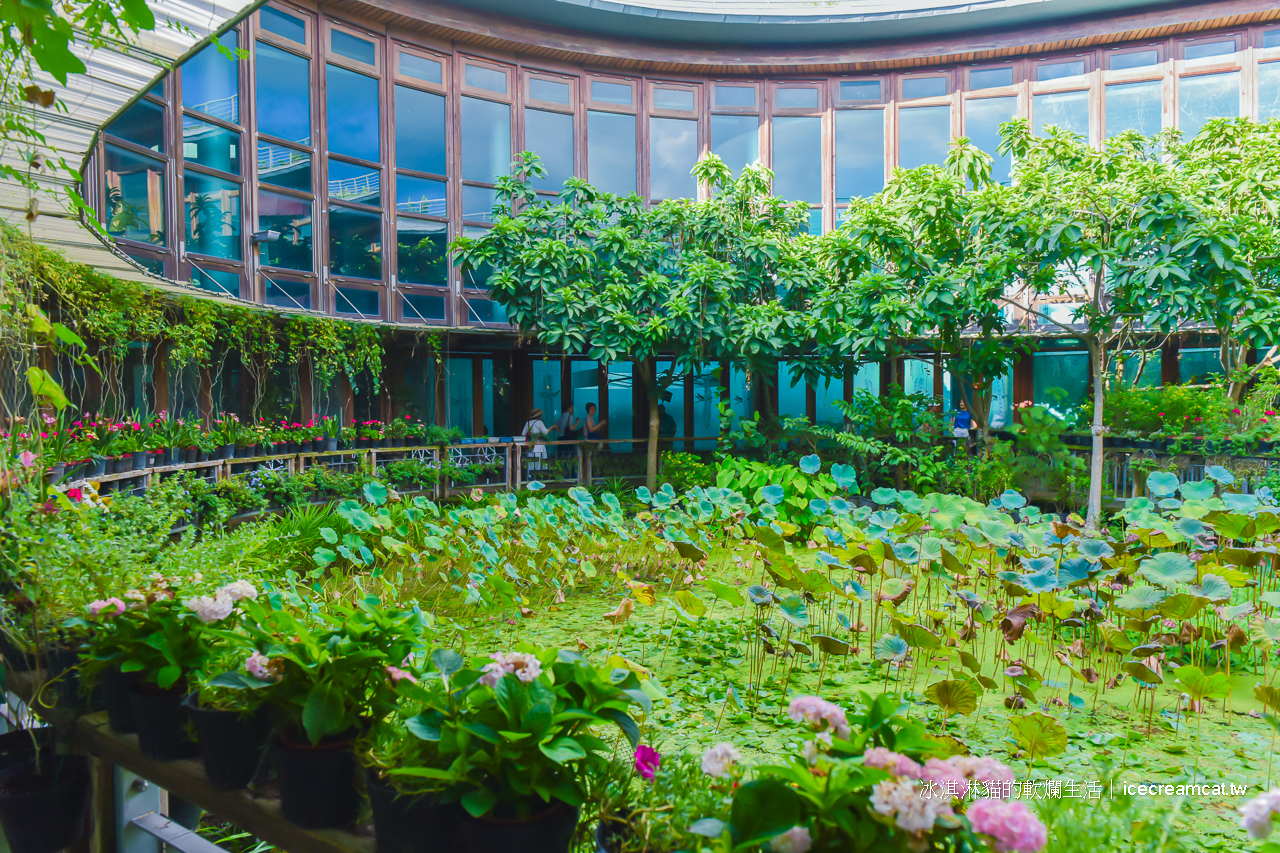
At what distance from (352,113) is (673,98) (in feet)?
18.0

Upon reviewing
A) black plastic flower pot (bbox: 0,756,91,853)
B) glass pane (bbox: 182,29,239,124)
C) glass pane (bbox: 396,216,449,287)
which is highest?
glass pane (bbox: 182,29,239,124)

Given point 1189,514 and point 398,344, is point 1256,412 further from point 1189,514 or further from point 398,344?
point 398,344

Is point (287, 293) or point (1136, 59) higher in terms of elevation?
point (1136, 59)

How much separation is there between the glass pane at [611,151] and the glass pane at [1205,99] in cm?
898

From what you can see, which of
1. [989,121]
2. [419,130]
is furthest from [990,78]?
[419,130]

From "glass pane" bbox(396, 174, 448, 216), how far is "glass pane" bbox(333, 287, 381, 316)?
150 cm

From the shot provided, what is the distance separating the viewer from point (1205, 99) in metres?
12.2

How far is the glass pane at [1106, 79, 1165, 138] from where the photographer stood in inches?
489

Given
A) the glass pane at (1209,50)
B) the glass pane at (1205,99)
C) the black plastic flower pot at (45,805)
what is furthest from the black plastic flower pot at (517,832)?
the glass pane at (1209,50)

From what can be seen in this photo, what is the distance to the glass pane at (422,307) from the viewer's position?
1185cm

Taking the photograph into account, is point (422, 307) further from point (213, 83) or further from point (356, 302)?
point (213, 83)

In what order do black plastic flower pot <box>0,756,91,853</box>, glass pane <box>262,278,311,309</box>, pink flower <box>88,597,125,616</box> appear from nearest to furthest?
pink flower <box>88,597,125,616</box> → black plastic flower pot <box>0,756,91,853</box> → glass pane <box>262,278,311,309</box>

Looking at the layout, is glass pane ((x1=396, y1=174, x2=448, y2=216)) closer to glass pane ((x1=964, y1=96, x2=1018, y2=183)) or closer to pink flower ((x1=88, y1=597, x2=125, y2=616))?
glass pane ((x1=964, y1=96, x2=1018, y2=183))

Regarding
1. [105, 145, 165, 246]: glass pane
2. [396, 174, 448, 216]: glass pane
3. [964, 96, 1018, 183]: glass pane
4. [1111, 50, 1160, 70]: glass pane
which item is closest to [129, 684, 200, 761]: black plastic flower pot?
[105, 145, 165, 246]: glass pane
